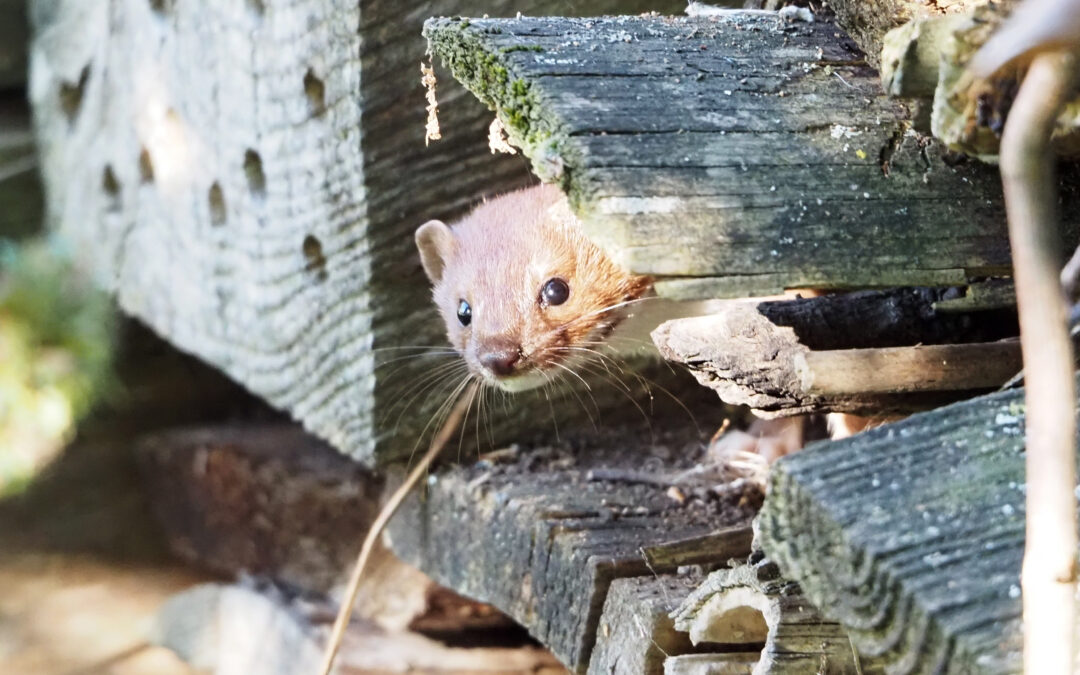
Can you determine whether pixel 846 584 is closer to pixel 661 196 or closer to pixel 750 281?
pixel 750 281

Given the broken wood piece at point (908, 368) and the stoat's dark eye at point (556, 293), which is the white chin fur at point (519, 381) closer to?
the stoat's dark eye at point (556, 293)

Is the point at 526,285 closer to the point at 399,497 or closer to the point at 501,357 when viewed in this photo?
the point at 501,357

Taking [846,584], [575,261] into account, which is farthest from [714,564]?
[846,584]

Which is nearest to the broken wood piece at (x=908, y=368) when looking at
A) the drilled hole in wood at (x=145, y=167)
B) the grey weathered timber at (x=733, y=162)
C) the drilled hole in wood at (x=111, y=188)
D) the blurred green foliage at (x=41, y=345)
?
the grey weathered timber at (x=733, y=162)

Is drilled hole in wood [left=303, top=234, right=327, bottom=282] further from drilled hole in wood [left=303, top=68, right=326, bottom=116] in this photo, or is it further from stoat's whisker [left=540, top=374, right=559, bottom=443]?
stoat's whisker [left=540, top=374, right=559, bottom=443]

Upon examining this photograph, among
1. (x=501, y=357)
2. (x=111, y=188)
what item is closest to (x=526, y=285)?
(x=501, y=357)

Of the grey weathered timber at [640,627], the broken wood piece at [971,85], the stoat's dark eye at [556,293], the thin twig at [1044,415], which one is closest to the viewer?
the thin twig at [1044,415]

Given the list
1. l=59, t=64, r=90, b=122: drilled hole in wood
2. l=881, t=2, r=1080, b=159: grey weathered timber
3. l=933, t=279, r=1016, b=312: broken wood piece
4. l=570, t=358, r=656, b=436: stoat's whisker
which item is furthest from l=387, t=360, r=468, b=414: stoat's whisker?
l=59, t=64, r=90, b=122: drilled hole in wood
